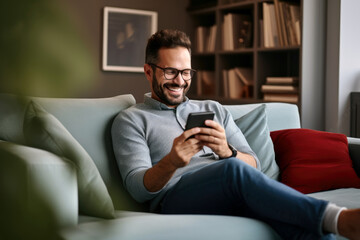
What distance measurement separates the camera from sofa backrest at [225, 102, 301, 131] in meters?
2.34

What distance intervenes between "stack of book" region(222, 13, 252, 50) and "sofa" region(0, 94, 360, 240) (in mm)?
1552

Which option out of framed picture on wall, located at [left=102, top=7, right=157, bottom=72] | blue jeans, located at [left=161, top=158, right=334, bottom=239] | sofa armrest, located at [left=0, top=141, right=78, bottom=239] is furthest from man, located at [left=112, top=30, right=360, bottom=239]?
framed picture on wall, located at [left=102, top=7, right=157, bottom=72]

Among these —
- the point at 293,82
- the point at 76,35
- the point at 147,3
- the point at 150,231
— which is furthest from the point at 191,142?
the point at 147,3

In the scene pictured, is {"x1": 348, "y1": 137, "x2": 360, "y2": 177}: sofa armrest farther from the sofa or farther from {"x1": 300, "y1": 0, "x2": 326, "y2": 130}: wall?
{"x1": 300, "y1": 0, "x2": 326, "y2": 130}: wall

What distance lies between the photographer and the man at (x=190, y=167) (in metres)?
1.41

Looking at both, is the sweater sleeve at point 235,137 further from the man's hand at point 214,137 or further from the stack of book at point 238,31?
the stack of book at point 238,31

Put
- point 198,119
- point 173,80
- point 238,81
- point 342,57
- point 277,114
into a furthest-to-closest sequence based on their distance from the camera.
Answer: point 238,81 < point 342,57 < point 277,114 < point 173,80 < point 198,119

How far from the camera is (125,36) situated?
414 centimetres

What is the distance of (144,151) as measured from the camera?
70.2 inches

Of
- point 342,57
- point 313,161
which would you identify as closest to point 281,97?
point 342,57

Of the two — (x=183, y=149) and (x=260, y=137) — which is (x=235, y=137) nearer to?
(x=260, y=137)

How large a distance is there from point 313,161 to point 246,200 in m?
0.72

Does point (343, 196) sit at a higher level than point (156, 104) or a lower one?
lower

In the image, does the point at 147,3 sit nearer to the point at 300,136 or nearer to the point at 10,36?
the point at 300,136
